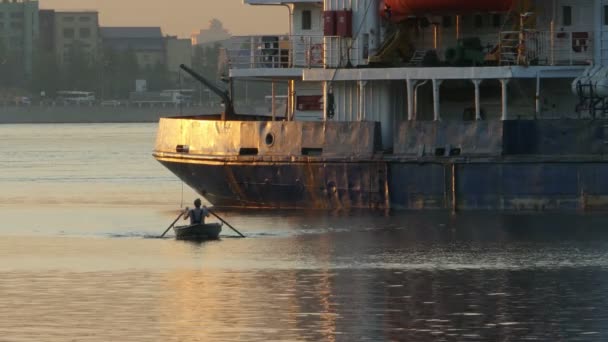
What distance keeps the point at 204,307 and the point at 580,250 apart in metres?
13.3

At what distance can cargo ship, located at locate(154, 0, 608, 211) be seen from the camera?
5538 cm

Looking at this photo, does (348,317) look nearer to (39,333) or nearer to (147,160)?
(39,333)

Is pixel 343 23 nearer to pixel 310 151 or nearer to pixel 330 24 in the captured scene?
pixel 330 24

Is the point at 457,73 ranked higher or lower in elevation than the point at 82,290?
higher

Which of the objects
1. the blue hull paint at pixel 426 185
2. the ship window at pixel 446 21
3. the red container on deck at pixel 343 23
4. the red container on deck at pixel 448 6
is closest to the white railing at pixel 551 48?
the red container on deck at pixel 448 6

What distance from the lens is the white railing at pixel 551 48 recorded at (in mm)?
57469

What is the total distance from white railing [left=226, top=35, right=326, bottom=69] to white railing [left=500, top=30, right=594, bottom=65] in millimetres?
6397

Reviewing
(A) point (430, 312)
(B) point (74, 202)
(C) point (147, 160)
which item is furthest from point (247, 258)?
(C) point (147, 160)

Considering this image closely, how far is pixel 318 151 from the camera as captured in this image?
57.6 meters

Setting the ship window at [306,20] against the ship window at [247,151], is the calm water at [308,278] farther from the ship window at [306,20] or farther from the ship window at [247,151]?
the ship window at [306,20]

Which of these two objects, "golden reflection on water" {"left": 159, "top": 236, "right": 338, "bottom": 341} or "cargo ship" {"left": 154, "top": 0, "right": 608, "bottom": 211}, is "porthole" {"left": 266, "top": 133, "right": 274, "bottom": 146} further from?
"golden reflection on water" {"left": 159, "top": 236, "right": 338, "bottom": 341}

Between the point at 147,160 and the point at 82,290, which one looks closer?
the point at 82,290

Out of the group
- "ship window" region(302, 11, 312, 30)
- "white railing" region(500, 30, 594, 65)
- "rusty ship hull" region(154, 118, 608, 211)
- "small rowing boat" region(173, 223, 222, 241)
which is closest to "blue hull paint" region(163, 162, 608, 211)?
"rusty ship hull" region(154, 118, 608, 211)

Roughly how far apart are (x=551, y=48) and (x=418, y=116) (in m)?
5.22
